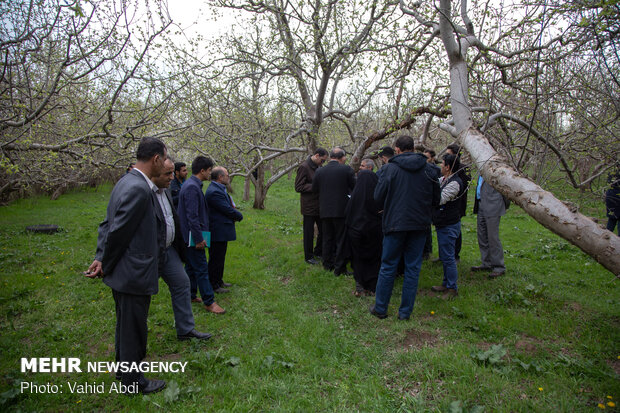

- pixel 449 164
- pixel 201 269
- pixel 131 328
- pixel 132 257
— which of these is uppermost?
pixel 449 164

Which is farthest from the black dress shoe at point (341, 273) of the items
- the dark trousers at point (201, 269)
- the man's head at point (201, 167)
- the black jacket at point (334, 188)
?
the man's head at point (201, 167)

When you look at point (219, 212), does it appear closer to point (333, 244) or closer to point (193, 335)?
point (193, 335)

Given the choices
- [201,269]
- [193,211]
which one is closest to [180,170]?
[193,211]

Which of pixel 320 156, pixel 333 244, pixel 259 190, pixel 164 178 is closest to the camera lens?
pixel 164 178

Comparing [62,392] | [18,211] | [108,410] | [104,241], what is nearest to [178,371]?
[108,410]

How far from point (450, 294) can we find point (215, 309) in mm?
3504

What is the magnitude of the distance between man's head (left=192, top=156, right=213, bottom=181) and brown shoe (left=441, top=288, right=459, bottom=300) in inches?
159

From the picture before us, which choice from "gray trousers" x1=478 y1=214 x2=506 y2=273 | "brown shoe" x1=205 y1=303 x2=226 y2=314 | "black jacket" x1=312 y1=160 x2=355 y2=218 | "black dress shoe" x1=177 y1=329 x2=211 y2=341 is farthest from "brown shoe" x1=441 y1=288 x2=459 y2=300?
"black dress shoe" x1=177 y1=329 x2=211 y2=341

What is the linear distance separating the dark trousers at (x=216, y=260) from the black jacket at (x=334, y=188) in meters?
1.91

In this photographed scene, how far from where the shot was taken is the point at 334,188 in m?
6.00

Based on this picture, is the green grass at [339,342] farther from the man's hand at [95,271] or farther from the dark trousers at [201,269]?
the man's hand at [95,271]

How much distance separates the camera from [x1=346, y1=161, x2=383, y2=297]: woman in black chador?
5.19m

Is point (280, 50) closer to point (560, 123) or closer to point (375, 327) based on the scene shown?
point (560, 123)

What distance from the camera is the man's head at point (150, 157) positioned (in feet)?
9.82
